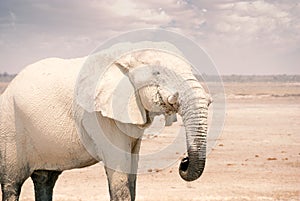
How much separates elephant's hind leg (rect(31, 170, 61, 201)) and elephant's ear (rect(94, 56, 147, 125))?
164cm

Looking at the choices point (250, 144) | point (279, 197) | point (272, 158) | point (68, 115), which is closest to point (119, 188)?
point (68, 115)

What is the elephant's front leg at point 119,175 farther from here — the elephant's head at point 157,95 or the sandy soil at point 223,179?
the sandy soil at point 223,179

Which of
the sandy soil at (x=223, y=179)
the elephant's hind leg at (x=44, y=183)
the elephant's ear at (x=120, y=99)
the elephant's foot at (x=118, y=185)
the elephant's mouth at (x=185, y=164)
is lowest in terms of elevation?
the sandy soil at (x=223, y=179)

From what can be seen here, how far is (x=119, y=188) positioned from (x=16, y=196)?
1.47m

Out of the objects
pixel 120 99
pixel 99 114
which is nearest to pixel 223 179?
pixel 99 114

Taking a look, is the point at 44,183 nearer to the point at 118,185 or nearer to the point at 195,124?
the point at 118,185

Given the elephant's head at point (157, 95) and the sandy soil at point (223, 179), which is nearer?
the elephant's head at point (157, 95)

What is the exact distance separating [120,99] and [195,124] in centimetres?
92

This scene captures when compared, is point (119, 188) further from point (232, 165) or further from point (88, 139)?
point (232, 165)

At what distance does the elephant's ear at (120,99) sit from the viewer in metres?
4.95

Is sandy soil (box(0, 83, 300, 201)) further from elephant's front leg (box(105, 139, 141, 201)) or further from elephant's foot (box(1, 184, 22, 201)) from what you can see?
elephant's front leg (box(105, 139, 141, 201))

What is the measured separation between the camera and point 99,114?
5.18 metres

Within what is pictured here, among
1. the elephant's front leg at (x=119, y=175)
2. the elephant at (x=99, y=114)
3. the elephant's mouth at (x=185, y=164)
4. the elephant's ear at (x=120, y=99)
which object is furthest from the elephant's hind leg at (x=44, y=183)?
the elephant's mouth at (x=185, y=164)

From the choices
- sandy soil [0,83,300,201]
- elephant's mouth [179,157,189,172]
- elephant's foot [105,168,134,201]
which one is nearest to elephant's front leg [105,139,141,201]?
elephant's foot [105,168,134,201]
